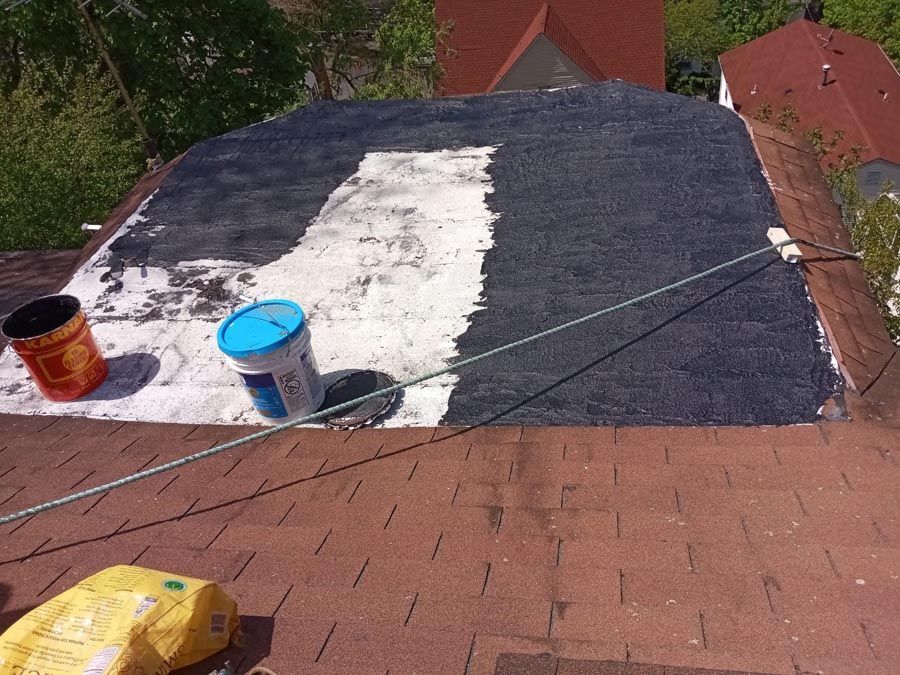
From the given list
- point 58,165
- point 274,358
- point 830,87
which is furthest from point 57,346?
point 830,87

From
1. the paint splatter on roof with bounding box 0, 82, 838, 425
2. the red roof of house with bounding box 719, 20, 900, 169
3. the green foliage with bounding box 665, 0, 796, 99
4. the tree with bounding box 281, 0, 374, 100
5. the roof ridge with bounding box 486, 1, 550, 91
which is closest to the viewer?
the paint splatter on roof with bounding box 0, 82, 838, 425

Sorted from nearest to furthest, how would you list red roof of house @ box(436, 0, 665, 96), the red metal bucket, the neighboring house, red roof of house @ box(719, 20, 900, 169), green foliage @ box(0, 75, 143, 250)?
the red metal bucket → green foliage @ box(0, 75, 143, 250) → red roof of house @ box(436, 0, 665, 96) → the neighboring house → red roof of house @ box(719, 20, 900, 169)

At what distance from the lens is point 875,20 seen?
34.9 meters

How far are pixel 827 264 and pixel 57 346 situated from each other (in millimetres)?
5294

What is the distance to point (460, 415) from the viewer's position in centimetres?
396

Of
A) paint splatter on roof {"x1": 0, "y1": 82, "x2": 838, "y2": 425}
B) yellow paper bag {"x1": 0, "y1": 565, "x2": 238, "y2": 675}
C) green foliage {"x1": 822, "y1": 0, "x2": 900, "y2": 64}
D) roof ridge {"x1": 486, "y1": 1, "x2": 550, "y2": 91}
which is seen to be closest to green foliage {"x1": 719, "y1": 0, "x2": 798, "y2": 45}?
green foliage {"x1": 822, "y1": 0, "x2": 900, "y2": 64}

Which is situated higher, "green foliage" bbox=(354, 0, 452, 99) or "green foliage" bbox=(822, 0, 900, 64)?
"green foliage" bbox=(354, 0, 452, 99)

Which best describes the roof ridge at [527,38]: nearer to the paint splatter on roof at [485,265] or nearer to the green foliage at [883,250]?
the green foliage at [883,250]

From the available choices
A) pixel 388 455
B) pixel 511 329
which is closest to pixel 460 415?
pixel 388 455

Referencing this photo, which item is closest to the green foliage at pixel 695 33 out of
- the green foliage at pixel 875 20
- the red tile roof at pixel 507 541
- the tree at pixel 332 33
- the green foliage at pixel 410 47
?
the green foliage at pixel 875 20

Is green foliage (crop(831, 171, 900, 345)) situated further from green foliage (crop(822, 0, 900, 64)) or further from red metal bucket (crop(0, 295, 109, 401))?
green foliage (crop(822, 0, 900, 64))

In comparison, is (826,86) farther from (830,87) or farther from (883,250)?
(883,250)

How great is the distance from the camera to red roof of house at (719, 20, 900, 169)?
25.3 m

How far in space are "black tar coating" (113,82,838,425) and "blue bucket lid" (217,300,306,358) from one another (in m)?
1.07
